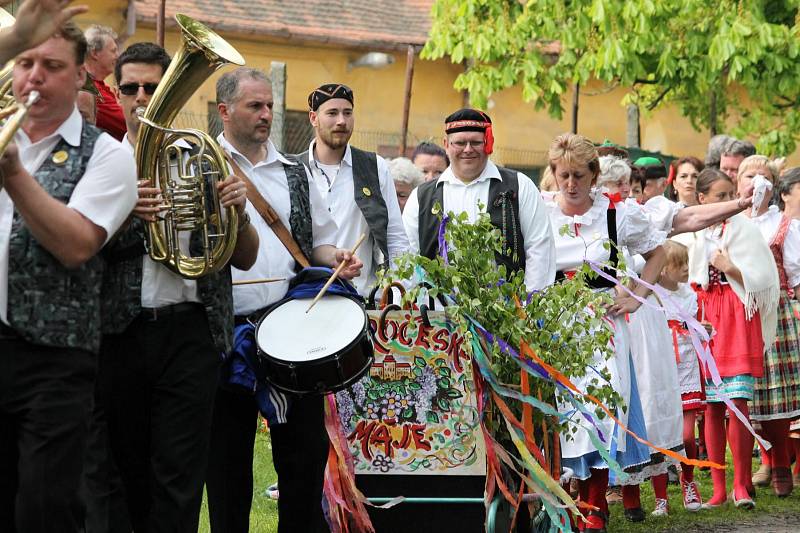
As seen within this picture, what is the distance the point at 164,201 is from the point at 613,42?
1122 centimetres

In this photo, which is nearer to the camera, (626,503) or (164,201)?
(164,201)

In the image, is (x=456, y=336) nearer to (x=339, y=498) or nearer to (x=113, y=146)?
(x=339, y=498)

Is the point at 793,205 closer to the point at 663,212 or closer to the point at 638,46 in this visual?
the point at 663,212

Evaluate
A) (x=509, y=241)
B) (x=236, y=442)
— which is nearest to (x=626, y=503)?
(x=509, y=241)

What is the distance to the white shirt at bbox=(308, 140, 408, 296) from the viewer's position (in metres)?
7.66

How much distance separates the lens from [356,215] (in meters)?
7.76

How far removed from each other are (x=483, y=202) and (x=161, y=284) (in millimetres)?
2721

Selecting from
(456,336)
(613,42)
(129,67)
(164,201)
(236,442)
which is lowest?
(236,442)

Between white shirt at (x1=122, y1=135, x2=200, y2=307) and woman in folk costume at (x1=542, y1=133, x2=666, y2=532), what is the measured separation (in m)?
2.90

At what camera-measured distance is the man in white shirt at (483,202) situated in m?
7.59

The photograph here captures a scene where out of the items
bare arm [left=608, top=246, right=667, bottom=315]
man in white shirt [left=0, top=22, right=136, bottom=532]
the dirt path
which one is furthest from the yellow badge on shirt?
the dirt path

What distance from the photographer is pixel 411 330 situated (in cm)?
646

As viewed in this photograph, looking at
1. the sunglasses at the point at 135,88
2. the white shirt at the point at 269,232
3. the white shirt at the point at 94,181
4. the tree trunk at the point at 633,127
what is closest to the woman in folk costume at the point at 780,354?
the white shirt at the point at 269,232

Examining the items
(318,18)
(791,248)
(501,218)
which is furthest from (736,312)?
(318,18)
